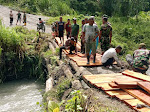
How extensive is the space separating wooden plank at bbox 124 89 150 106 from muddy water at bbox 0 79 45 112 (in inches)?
124

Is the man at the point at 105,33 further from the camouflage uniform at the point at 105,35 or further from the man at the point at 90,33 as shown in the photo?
the man at the point at 90,33

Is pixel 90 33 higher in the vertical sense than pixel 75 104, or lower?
higher

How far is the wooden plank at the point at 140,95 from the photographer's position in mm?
3526

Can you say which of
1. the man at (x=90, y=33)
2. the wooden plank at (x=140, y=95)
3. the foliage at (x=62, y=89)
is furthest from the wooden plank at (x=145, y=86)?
the man at (x=90, y=33)

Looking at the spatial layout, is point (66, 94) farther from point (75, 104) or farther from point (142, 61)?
point (142, 61)

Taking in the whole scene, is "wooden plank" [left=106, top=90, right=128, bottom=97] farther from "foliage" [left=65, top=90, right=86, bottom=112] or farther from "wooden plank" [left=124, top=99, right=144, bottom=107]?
"foliage" [left=65, top=90, right=86, bottom=112]

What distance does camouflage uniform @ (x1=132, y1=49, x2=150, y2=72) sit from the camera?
5.48 m

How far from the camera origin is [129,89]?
4082 mm

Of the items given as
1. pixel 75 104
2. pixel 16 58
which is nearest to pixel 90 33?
pixel 75 104

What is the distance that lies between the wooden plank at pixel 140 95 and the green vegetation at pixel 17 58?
228 inches

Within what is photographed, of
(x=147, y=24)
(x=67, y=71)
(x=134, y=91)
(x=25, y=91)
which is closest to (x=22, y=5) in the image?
(x=147, y=24)

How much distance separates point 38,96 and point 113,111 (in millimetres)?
5446

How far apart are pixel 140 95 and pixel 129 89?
35cm

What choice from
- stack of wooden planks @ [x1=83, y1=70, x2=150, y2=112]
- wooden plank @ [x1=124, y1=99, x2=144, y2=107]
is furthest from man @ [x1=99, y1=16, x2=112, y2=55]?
wooden plank @ [x1=124, y1=99, x2=144, y2=107]
